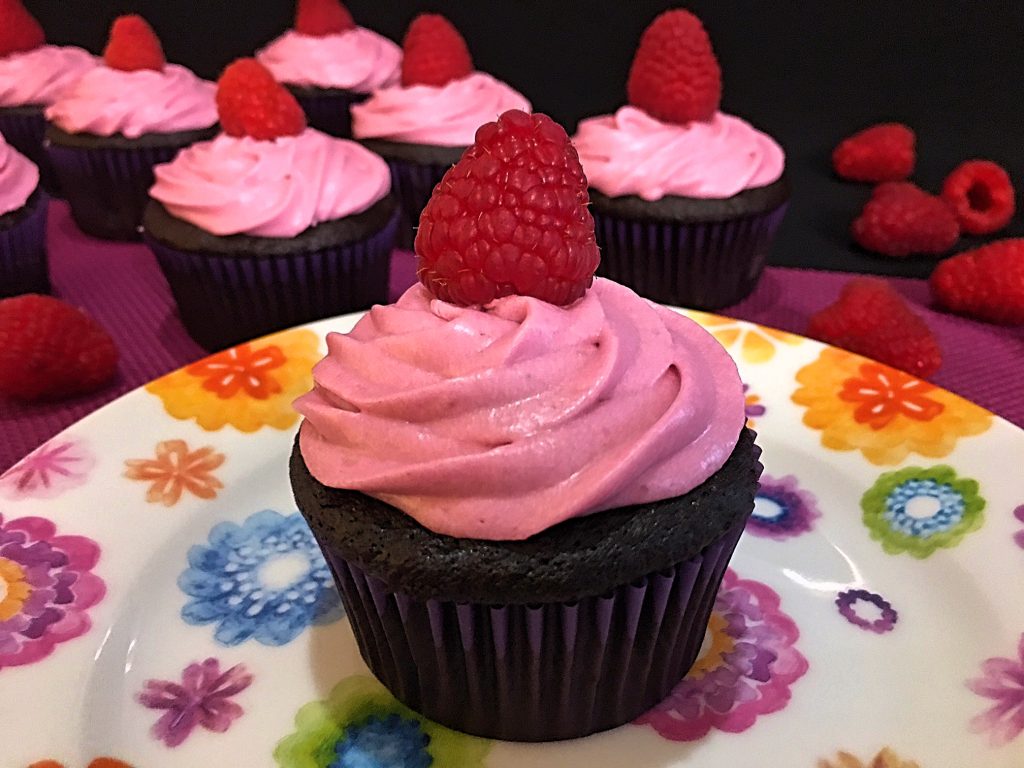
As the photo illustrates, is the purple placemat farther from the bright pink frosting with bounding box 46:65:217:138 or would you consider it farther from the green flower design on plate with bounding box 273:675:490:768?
the green flower design on plate with bounding box 273:675:490:768

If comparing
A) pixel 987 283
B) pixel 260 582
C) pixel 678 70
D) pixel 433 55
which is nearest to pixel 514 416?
pixel 260 582

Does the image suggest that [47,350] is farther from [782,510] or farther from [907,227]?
[907,227]

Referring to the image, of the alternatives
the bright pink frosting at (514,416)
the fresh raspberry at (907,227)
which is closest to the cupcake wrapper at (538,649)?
the bright pink frosting at (514,416)

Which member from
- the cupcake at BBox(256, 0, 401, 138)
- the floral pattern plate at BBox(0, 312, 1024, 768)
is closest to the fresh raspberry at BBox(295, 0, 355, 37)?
the cupcake at BBox(256, 0, 401, 138)

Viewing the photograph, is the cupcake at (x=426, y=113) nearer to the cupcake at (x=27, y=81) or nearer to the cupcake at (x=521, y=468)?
the cupcake at (x=27, y=81)

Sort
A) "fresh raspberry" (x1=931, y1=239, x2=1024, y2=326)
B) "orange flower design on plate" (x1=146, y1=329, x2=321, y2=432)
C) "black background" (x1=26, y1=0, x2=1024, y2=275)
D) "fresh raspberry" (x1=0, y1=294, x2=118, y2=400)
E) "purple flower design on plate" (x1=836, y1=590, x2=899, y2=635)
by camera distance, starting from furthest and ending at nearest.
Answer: "black background" (x1=26, y1=0, x2=1024, y2=275) → "fresh raspberry" (x1=931, y1=239, x2=1024, y2=326) → "fresh raspberry" (x1=0, y1=294, x2=118, y2=400) → "orange flower design on plate" (x1=146, y1=329, x2=321, y2=432) → "purple flower design on plate" (x1=836, y1=590, x2=899, y2=635)

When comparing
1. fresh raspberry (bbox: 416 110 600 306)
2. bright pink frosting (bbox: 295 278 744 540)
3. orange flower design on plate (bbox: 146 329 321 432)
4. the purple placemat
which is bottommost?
the purple placemat

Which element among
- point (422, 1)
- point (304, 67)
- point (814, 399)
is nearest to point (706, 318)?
point (814, 399)
